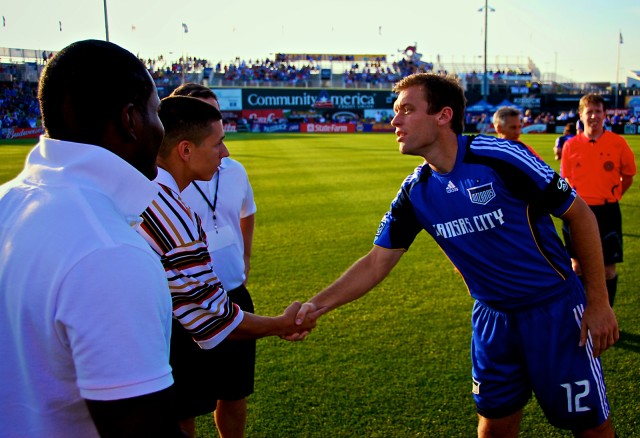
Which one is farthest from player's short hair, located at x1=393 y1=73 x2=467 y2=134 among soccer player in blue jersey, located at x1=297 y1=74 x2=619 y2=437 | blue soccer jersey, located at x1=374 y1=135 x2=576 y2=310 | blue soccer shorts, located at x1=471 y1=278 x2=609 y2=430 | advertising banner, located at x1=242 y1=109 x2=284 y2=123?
advertising banner, located at x1=242 y1=109 x2=284 y2=123

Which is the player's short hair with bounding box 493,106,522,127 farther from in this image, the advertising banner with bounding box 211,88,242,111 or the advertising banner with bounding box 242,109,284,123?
the advertising banner with bounding box 211,88,242,111

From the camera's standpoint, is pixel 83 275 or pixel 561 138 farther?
pixel 561 138

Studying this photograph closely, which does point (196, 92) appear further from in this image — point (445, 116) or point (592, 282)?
point (592, 282)

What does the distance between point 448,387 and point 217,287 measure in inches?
107

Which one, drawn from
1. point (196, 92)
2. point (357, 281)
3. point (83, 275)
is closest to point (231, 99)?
point (196, 92)

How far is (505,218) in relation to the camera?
9.77 feet

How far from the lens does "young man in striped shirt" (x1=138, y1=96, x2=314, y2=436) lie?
2.29m

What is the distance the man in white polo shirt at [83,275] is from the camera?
117cm

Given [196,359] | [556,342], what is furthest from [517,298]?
[196,359]

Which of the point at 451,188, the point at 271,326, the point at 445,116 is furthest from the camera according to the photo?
the point at 445,116

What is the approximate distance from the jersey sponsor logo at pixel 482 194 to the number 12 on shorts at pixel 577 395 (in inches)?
40.3

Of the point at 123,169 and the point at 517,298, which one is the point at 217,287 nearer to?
the point at 123,169

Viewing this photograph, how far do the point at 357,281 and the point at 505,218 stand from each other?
1013 mm

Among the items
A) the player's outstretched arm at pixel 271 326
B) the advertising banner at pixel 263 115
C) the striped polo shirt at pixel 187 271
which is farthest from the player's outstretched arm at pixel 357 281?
the advertising banner at pixel 263 115
